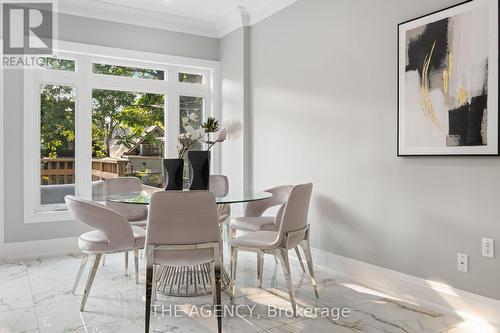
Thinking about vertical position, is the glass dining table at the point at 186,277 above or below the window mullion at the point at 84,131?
below

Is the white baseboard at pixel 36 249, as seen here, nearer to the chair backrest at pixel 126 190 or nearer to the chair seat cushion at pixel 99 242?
the chair backrest at pixel 126 190

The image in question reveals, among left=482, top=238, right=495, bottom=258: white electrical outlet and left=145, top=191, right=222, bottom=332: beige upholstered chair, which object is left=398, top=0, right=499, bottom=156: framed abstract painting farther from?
left=145, top=191, right=222, bottom=332: beige upholstered chair

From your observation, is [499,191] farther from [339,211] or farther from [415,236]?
[339,211]

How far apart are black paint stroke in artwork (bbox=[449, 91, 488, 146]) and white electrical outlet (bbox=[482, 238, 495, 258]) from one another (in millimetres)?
605

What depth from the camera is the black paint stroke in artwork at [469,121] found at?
250 centimetres

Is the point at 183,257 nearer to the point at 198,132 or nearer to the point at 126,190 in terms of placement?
the point at 198,132

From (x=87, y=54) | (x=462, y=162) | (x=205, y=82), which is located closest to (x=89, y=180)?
(x=87, y=54)

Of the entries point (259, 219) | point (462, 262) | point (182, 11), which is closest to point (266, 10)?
point (182, 11)

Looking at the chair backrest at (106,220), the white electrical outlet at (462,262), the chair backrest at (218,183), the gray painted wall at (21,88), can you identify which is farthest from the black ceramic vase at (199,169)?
the gray painted wall at (21,88)

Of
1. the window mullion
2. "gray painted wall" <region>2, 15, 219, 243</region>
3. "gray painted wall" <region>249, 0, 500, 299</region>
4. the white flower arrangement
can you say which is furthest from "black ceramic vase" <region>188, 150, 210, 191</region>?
"gray painted wall" <region>2, 15, 219, 243</region>

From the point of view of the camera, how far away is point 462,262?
264 centimetres

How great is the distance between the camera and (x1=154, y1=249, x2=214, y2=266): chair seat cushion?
238 centimetres

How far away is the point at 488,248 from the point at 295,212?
122cm

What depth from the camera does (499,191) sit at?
8.02 ft
